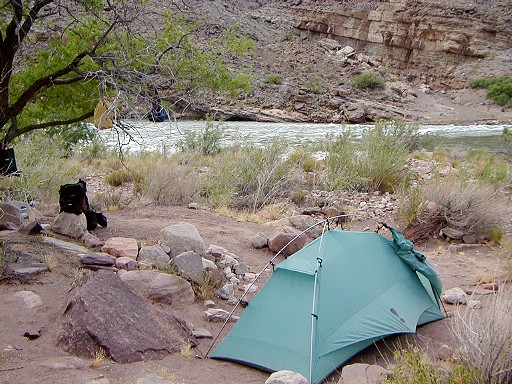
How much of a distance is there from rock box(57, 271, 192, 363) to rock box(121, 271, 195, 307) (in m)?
0.52

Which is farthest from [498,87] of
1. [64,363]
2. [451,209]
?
[64,363]

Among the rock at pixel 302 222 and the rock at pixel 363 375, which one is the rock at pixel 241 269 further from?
the rock at pixel 363 375

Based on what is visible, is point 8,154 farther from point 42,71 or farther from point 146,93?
point 146,93

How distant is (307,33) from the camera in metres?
55.6

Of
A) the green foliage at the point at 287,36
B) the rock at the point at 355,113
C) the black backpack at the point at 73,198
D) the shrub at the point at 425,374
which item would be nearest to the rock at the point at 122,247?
the black backpack at the point at 73,198

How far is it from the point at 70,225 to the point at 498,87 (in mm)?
41419

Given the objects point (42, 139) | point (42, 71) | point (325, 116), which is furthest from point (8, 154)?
point (325, 116)

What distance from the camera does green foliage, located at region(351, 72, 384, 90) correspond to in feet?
138

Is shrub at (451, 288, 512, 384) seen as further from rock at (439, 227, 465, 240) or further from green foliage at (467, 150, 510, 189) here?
green foliage at (467, 150, 510, 189)

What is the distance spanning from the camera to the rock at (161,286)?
5.47m

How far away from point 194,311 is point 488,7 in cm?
5240

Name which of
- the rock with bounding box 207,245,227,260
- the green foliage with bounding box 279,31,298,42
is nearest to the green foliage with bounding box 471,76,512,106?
the green foliage with bounding box 279,31,298,42

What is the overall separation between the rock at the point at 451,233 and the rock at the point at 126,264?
15.7 ft

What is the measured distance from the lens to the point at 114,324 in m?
4.46
